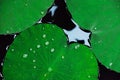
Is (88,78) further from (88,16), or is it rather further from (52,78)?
(88,16)

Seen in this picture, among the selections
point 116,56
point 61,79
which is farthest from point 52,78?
point 116,56

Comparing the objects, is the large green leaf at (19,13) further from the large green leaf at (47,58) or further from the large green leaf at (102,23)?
the large green leaf at (102,23)

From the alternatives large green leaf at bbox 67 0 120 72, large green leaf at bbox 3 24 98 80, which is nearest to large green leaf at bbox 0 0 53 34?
large green leaf at bbox 3 24 98 80

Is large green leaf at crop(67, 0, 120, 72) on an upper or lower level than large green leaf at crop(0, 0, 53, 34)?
lower

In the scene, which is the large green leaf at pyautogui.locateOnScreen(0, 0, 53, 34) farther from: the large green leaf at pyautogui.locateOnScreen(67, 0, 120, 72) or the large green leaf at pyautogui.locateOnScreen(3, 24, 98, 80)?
the large green leaf at pyautogui.locateOnScreen(67, 0, 120, 72)


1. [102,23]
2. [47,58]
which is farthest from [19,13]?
[102,23]
